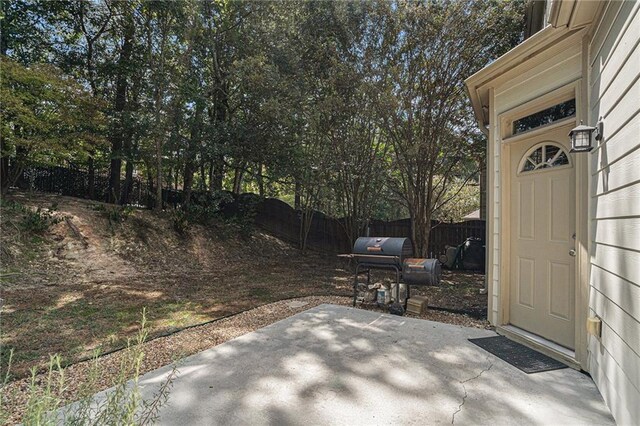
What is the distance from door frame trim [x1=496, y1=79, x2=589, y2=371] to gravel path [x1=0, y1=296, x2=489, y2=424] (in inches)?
30.7

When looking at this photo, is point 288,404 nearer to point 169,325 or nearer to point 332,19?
point 169,325

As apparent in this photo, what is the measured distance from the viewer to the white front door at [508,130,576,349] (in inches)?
118

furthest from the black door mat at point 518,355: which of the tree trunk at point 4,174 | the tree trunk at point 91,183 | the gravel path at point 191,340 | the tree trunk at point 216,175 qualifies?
the tree trunk at point 91,183

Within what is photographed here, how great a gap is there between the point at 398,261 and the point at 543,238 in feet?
5.15

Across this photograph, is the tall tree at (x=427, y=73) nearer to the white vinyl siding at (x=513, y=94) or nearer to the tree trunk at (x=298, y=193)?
the white vinyl siding at (x=513, y=94)

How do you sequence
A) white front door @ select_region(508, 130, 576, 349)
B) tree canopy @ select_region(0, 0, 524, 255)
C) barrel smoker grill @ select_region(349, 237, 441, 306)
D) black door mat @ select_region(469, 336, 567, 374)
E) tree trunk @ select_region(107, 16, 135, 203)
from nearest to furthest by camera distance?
black door mat @ select_region(469, 336, 567, 374) < white front door @ select_region(508, 130, 576, 349) < barrel smoker grill @ select_region(349, 237, 441, 306) < tree canopy @ select_region(0, 0, 524, 255) < tree trunk @ select_region(107, 16, 135, 203)

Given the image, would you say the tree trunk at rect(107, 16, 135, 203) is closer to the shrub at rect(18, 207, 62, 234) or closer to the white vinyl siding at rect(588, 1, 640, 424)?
the shrub at rect(18, 207, 62, 234)

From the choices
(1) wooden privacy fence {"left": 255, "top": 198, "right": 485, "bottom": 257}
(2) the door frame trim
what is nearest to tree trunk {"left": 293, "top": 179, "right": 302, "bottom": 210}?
(1) wooden privacy fence {"left": 255, "top": 198, "right": 485, "bottom": 257}

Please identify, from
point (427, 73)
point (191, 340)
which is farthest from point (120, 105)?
point (191, 340)

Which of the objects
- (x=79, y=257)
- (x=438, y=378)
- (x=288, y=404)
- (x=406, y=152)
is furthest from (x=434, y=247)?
→ (x=79, y=257)

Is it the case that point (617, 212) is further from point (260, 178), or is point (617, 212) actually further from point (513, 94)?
point (260, 178)

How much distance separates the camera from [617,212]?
1.97 m

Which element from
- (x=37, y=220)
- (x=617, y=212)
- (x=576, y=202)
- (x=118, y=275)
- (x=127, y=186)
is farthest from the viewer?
(x=127, y=186)

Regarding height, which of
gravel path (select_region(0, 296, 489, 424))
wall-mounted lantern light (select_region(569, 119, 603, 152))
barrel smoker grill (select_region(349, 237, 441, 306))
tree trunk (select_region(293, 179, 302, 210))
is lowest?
gravel path (select_region(0, 296, 489, 424))
